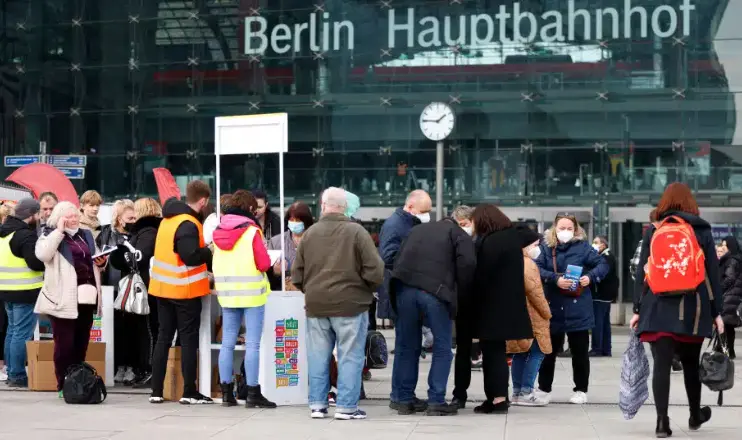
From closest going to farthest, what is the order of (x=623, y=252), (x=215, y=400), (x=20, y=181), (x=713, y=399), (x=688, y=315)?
(x=688, y=315), (x=215, y=400), (x=713, y=399), (x=20, y=181), (x=623, y=252)

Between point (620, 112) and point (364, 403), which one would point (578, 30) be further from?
point (364, 403)

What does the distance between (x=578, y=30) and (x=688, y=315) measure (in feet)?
65.9

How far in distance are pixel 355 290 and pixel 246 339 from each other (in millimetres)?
1217

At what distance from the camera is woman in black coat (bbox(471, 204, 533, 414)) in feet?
37.8

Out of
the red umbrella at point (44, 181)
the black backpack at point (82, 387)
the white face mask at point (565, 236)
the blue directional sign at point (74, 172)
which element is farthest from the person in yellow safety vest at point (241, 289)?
the blue directional sign at point (74, 172)

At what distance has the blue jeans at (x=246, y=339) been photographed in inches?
460

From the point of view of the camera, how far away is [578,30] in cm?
2938

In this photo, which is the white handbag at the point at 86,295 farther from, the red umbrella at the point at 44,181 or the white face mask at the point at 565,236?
the red umbrella at the point at 44,181

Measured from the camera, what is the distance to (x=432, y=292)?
11.3 m

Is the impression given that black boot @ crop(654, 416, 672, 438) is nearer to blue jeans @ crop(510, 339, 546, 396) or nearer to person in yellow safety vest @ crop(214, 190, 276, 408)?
blue jeans @ crop(510, 339, 546, 396)

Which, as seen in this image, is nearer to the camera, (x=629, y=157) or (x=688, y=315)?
(x=688, y=315)

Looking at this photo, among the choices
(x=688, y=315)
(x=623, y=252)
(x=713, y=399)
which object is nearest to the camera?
(x=688, y=315)

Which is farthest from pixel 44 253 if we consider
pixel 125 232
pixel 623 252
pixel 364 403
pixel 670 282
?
pixel 623 252

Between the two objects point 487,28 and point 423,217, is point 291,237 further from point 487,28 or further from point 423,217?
point 487,28
